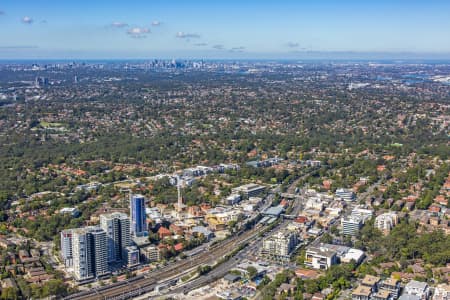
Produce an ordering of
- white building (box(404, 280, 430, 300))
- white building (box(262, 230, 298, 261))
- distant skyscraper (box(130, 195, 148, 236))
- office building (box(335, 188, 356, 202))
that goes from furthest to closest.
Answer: office building (box(335, 188, 356, 202)) → distant skyscraper (box(130, 195, 148, 236)) → white building (box(262, 230, 298, 261)) → white building (box(404, 280, 430, 300))

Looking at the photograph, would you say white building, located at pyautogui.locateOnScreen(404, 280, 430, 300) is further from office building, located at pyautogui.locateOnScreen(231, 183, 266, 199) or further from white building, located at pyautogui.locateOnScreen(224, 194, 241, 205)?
office building, located at pyautogui.locateOnScreen(231, 183, 266, 199)

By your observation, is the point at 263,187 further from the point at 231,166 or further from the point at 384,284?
the point at 384,284

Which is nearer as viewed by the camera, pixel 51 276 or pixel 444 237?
pixel 51 276

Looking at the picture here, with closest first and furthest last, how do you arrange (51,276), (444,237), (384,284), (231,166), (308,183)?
1. (384,284)
2. (51,276)
3. (444,237)
4. (308,183)
5. (231,166)

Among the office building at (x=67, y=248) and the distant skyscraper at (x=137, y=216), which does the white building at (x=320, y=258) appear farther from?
the office building at (x=67, y=248)

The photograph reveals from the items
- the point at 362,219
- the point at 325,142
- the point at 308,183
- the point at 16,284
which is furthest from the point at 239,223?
the point at 325,142

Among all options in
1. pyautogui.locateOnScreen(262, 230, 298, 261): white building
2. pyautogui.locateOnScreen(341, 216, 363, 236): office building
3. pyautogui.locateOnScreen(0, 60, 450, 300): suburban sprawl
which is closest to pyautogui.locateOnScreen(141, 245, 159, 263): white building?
pyautogui.locateOnScreen(0, 60, 450, 300): suburban sprawl

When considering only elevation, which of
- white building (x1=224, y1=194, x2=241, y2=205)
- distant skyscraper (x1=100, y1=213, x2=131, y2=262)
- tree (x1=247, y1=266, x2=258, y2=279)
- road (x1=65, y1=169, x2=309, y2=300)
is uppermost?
distant skyscraper (x1=100, y1=213, x2=131, y2=262)
